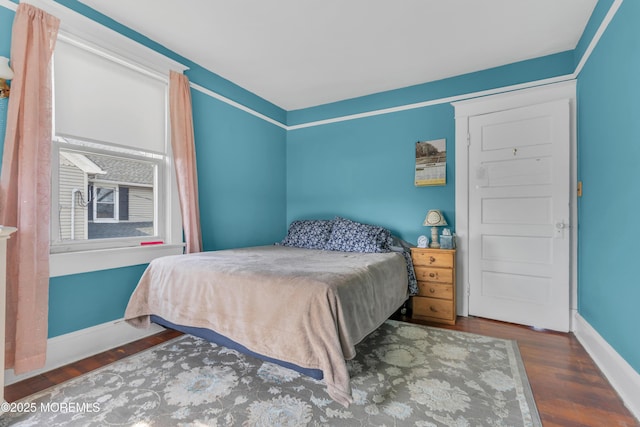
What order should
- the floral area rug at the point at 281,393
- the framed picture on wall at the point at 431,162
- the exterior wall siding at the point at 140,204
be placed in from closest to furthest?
the floral area rug at the point at 281,393 → the exterior wall siding at the point at 140,204 → the framed picture on wall at the point at 431,162

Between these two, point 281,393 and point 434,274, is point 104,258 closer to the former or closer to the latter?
point 281,393

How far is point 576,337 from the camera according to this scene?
251 cm

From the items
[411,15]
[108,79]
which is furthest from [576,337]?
[108,79]

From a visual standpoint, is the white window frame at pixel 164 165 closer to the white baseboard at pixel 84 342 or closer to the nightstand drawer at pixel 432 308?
the white baseboard at pixel 84 342

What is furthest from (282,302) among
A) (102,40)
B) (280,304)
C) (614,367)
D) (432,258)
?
(102,40)

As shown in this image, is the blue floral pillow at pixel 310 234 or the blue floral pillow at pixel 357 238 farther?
the blue floral pillow at pixel 310 234

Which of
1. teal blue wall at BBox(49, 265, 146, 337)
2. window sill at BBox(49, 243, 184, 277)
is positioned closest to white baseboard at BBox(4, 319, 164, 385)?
teal blue wall at BBox(49, 265, 146, 337)

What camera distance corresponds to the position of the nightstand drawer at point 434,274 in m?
2.87

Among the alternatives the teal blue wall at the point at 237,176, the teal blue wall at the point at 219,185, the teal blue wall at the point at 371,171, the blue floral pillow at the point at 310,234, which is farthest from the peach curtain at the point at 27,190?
the teal blue wall at the point at 371,171

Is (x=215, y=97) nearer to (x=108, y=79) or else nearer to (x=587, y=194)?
(x=108, y=79)

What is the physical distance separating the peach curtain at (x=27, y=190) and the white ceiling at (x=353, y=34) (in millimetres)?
605

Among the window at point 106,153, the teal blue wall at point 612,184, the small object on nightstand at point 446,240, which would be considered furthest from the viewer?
the small object on nightstand at point 446,240

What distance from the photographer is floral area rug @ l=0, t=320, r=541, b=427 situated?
1.50 m

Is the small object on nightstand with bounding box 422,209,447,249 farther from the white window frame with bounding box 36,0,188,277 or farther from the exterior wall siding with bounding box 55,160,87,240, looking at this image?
the exterior wall siding with bounding box 55,160,87,240
